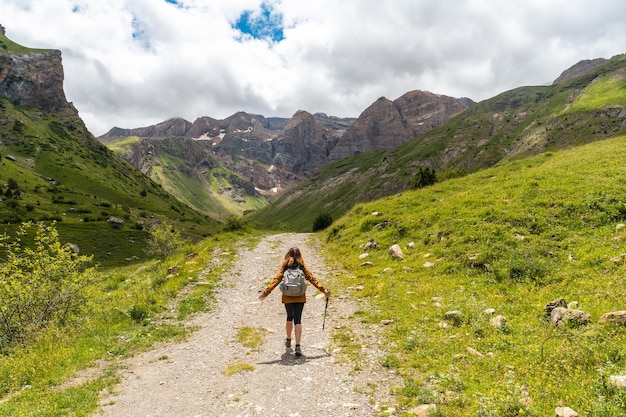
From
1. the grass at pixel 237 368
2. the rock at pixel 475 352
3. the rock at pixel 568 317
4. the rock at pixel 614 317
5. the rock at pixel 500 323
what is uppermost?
the rock at pixel 614 317

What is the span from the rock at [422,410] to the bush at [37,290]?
15.6 meters

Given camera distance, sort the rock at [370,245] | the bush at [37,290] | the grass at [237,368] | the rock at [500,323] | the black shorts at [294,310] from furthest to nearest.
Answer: the rock at [370,245], the bush at [37,290], the black shorts at [294,310], the rock at [500,323], the grass at [237,368]

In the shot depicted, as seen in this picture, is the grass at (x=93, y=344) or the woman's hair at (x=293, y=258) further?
the woman's hair at (x=293, y=258)

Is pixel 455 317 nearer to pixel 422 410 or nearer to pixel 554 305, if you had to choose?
pixel 554 305

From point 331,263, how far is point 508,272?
1469 centimetres

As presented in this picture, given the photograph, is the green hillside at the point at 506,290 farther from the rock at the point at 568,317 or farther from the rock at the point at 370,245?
the rock at the point at 370,245

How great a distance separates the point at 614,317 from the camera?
930 centimetres

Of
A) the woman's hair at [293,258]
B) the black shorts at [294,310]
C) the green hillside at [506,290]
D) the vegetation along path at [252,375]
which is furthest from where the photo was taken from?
the woman's hair at [293,258]

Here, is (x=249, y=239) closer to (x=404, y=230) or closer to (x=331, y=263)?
(x=331, y=263)

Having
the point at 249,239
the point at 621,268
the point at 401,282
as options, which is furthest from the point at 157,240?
the point at 621,268

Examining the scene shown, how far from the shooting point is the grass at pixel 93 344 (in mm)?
9609

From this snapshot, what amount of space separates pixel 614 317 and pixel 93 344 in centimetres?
1852

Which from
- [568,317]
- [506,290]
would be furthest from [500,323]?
[506,290]

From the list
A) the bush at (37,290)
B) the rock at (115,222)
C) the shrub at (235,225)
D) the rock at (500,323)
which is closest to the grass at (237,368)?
the rock at (500,323)
